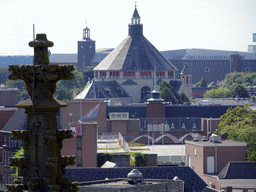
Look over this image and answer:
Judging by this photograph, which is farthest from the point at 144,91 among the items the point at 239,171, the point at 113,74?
the point at 239,171

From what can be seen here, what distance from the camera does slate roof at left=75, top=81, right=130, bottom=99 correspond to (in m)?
135

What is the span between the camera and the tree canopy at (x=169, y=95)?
14600 cm

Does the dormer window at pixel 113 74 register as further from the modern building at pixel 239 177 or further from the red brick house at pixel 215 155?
the modern building at pixel 239 177

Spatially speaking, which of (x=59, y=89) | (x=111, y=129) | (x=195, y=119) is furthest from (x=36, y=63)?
(x=59, y=89)

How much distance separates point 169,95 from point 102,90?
12161mm

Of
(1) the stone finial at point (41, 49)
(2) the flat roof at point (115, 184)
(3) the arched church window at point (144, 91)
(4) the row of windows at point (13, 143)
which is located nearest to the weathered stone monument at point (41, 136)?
(1) the stone finial at point (41, 49)

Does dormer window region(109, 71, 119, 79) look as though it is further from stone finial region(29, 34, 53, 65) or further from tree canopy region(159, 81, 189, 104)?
stone finial region(29, 34, 53, 65)

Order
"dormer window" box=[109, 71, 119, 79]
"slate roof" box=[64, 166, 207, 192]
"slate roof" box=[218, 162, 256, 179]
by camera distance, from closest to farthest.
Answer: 1. "slate roof" box=[64, 166, 207, 192]
2. "slate roof" box=[218, 162, 256, 179]
3. "dormer window" box=[109, 71, 119, 79]

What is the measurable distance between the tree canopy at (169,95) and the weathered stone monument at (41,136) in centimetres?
13192

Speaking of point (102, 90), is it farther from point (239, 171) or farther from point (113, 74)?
point (239, 171)

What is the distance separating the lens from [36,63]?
12836mm

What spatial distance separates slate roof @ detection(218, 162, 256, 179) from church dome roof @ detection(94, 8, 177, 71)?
94.1 metres

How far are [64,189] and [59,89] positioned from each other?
176 meters

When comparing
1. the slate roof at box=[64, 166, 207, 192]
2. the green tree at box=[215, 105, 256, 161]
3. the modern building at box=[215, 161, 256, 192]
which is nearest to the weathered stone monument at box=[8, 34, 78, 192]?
the slate roof at box=[64, 166, 207, 192]
